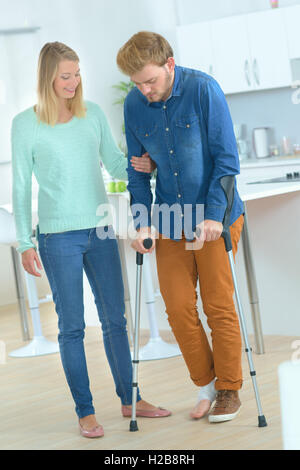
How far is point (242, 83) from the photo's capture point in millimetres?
7055

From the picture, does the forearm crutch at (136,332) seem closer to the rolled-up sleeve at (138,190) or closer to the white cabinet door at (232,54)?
the rolled-up sleeve at (138,190)

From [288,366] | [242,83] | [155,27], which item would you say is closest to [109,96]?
[155,27]

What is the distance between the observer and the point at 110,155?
3.35 metres

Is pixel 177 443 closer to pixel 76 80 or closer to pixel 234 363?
pixel 234 363

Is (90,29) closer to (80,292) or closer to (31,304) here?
(31,304)

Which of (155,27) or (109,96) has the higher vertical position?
(155,27)

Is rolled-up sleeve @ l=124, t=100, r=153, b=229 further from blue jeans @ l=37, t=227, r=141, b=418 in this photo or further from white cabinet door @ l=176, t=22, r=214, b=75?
white cabinet door @ l=176, t=22, r=214, b=75

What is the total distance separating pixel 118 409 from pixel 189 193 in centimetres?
112

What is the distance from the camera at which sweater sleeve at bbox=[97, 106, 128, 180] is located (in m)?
3.30

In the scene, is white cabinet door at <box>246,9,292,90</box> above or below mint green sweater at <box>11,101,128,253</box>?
above

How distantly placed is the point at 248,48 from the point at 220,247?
13.5 feet

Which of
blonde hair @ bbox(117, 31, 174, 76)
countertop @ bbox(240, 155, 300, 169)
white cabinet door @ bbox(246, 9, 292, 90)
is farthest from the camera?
white cabinet door @ bbox(246, 9, 292, 90)

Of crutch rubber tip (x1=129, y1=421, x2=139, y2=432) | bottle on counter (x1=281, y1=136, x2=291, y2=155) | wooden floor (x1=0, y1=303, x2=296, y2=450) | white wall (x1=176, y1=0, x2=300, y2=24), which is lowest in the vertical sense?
wooden floor (x1=0, y1=303, x2=296, y2=450)

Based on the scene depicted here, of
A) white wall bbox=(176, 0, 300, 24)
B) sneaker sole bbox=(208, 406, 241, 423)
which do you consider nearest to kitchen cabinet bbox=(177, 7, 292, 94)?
white wall bbox=(176, 0, 300, 24)
